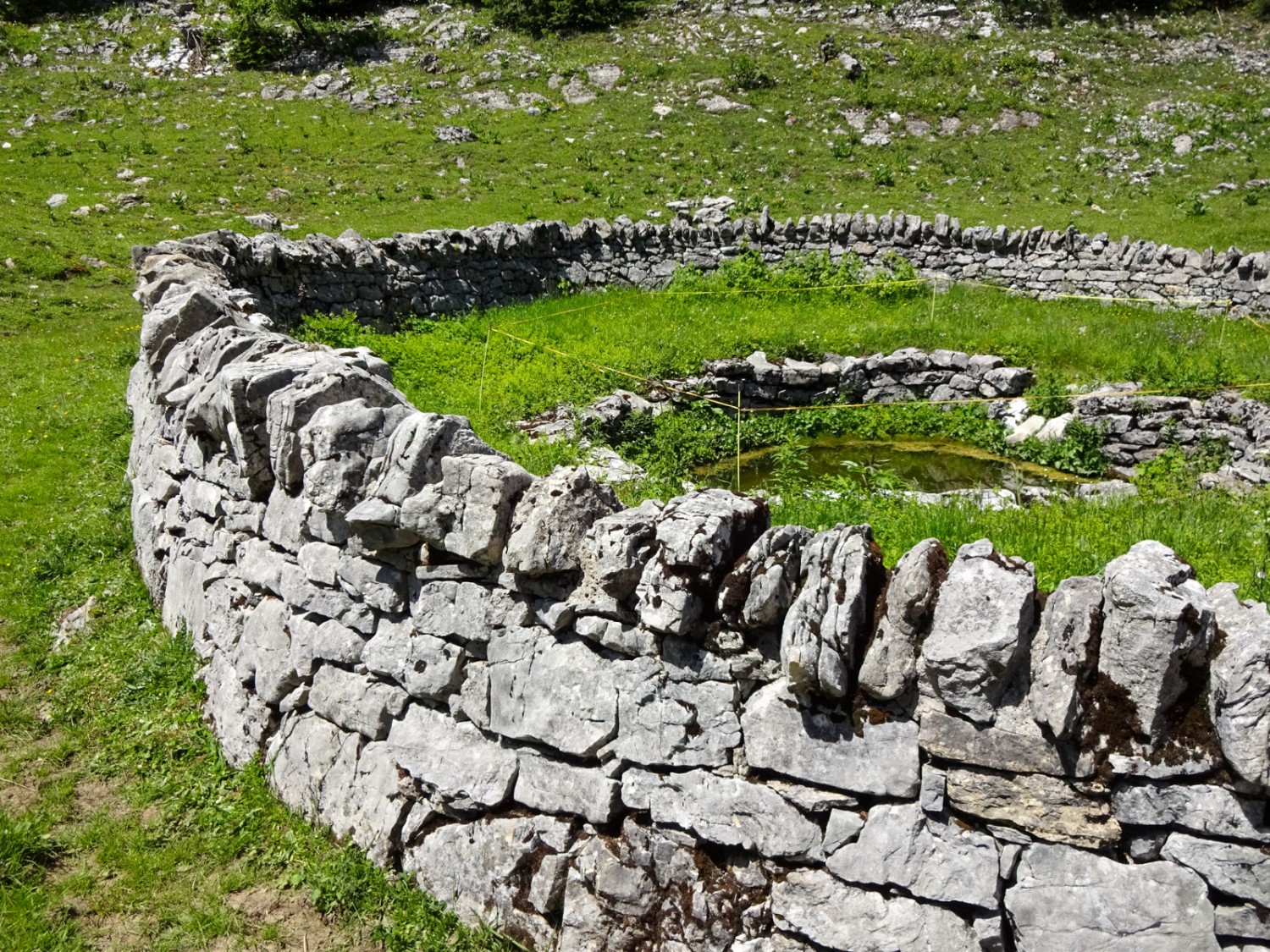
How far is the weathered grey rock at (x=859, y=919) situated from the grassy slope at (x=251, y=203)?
217 centimetres

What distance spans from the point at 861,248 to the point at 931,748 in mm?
20162

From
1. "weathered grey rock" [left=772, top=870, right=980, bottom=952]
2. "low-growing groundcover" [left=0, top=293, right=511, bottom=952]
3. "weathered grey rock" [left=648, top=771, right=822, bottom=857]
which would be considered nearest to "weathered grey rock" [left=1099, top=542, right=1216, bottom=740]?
"weathered grey rock" [left=772, top=870, right=980, bottom=952]

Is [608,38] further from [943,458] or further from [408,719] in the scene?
[408,719]

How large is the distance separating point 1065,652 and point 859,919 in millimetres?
1673

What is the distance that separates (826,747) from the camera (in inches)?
169

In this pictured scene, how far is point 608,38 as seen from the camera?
39.7 metres

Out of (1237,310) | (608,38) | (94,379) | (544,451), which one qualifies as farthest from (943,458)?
(608,38)

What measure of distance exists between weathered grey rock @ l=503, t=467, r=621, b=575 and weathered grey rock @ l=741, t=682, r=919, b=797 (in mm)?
1368

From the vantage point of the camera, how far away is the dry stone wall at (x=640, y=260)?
15664 mm

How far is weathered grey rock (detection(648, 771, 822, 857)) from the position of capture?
4.37 metres

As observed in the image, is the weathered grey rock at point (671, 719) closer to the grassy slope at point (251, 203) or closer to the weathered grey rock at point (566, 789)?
the weathered grey rock at point (566, 789)

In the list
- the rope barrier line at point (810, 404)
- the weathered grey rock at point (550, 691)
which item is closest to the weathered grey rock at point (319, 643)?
the weathered grey rock at point (550, 691)

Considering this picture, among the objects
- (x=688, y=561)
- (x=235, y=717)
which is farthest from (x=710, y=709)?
(x=235, y=717)

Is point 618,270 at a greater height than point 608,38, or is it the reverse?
point 608,38
